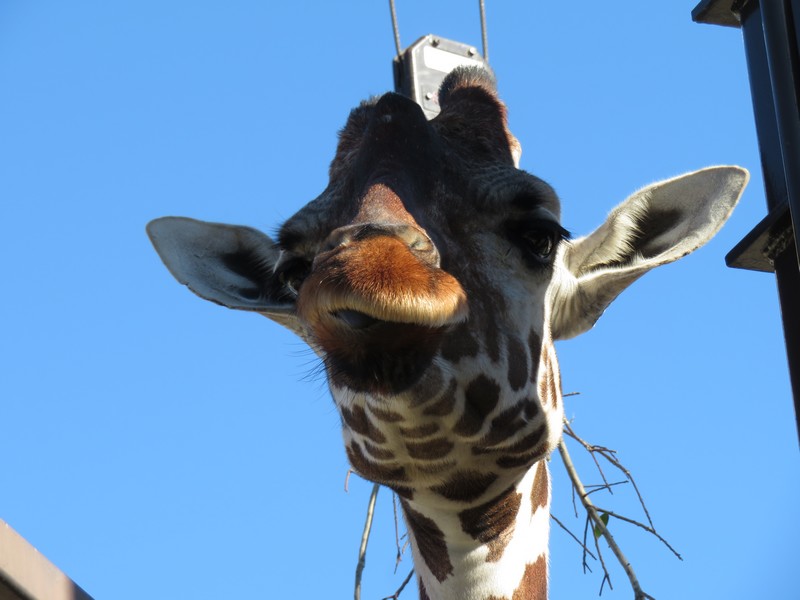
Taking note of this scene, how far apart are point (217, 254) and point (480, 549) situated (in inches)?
62.9

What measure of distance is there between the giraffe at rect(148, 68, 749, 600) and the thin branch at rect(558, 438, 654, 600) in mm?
1240

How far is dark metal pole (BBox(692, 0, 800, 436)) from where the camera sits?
3.18m

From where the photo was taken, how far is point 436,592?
155 inches

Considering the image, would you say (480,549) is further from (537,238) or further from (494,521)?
(537,238)

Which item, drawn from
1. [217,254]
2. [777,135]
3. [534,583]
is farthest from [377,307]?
[217,254]

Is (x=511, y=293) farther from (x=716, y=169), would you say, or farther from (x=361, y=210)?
(x=716, y=169)

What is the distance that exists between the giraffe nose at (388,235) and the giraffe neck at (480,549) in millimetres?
1115

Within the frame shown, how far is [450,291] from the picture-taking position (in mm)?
2934

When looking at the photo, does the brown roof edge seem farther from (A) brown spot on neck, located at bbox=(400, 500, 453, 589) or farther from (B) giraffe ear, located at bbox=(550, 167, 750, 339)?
(B) giraffe ear, located at bbox=(550, 167, 750, 339)

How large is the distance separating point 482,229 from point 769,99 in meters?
1.04

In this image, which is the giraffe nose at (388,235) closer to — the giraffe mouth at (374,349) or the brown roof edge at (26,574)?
the giraffe mouth at (374,349)

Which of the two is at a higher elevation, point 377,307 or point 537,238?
point 537,238

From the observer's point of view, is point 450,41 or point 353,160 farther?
point 450,41

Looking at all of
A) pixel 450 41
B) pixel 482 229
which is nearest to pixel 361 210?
pixel 482 229
